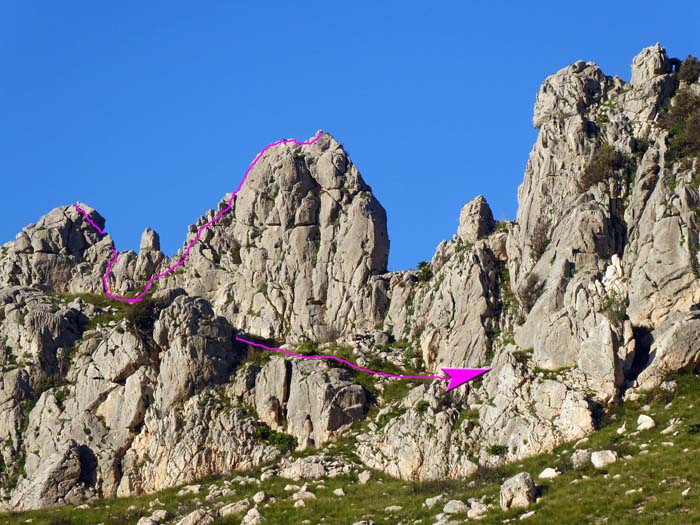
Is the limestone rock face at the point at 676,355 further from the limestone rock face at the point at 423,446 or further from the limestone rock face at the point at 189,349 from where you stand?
the limestone rock face at the point at 189,349

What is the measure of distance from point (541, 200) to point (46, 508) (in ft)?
167

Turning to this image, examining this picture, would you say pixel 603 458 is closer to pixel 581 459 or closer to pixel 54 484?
pixel 581 459

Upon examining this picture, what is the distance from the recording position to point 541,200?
109625 millimetres

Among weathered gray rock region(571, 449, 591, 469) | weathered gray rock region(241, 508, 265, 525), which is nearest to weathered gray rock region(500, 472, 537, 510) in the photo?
weathered gray rock region(571, 449, 591, 469)

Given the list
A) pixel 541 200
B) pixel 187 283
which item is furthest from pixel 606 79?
pixel 187 283

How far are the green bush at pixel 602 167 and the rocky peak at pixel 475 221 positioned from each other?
12539 mm

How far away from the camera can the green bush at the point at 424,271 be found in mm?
118994

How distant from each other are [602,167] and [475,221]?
50.5ft

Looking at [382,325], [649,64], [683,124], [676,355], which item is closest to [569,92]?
[649,64]

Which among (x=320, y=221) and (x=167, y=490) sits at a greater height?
(x=320, y=221)

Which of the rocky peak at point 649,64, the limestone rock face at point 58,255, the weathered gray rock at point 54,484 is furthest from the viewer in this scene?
the limestone rock face at point 58,255

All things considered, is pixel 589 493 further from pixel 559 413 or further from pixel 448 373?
pixel 448 373

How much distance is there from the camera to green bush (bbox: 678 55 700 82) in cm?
11394

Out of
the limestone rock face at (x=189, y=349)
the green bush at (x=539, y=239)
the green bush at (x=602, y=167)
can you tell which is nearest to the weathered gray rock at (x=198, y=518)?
the limestone rock face at (x=189, y=349)
